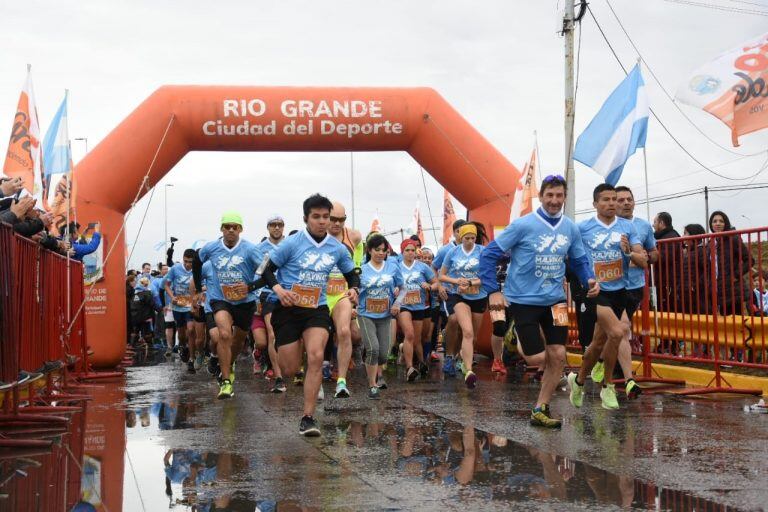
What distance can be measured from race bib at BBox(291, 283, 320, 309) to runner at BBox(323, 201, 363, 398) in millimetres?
852

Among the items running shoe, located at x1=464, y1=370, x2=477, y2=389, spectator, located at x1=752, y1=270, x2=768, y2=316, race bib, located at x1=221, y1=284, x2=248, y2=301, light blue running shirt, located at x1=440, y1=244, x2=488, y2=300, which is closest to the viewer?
spectator, located at x1=752, y1=270, x2=768, y2=316

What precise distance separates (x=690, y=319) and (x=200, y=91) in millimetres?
8340

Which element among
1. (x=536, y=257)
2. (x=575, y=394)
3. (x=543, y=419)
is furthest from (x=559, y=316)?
(x=575, y=394)

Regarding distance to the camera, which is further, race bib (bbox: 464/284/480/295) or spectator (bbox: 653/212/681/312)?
race bib (bbox: 464/284/480/295)

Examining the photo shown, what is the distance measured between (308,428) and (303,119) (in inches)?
350

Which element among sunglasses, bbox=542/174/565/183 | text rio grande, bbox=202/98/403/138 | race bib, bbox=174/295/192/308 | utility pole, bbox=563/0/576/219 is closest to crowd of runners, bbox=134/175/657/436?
sunglasses, bbox=542/174/565/183

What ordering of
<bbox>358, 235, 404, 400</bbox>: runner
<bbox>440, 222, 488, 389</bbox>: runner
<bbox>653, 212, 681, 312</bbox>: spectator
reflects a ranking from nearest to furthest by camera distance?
<bbox>653, 212, 681, 312</bbox>: spectator, <bbox>358, 235, 404, 400</bbox>: runner, <bbox>440, 222, 488, 389</bbox>: runner

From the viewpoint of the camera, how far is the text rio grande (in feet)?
50.0

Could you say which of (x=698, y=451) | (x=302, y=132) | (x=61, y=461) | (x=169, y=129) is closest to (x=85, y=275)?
(x=169, y=129)

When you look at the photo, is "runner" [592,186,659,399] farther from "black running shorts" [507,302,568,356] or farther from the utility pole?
the utility pole

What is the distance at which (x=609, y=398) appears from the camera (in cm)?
898

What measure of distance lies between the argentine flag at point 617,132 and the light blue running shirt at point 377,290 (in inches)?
131

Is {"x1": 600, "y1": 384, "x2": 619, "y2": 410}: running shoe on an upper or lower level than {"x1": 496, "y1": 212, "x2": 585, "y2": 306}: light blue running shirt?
lower

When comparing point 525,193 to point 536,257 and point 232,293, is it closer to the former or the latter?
point 232,293
